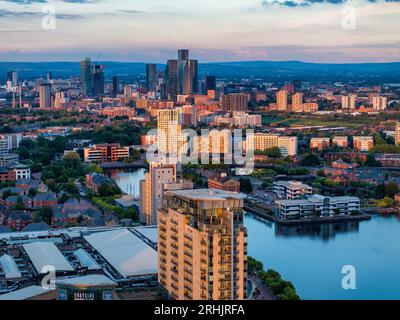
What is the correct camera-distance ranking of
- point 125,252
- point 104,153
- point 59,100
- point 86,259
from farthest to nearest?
point 59,100 < point 104,153 < point 125,252 < point 86,259

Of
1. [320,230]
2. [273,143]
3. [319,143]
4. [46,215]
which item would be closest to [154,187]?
[46,215]

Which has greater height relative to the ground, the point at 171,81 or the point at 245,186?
the point at 171,81

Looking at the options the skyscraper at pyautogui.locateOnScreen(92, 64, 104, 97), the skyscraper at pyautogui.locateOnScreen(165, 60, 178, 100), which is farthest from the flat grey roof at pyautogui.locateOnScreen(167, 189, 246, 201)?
the skyscraper at pyautogui.locateOnScreen(92, 64, 104, 97)

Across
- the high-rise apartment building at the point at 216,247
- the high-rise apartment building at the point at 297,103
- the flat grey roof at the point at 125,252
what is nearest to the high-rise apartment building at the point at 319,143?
the high-rise apartment building at the point at 297,103

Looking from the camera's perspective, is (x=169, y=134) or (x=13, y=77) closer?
(x=169, y=134)

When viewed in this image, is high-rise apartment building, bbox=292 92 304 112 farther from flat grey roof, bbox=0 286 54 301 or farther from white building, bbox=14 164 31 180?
flat grey roof, bbox=0 286 54 301

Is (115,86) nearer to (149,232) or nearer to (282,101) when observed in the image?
(282,101)
